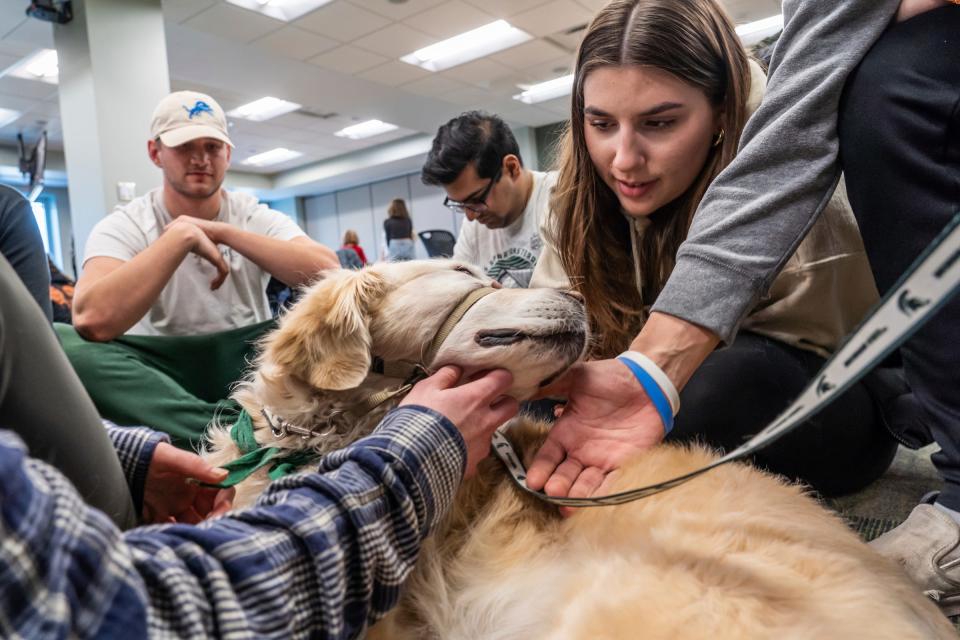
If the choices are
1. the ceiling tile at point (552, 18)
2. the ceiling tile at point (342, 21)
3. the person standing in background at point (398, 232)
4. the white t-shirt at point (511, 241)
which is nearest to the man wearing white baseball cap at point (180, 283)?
the white t-shirt at point (511, 241)

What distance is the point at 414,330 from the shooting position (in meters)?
1.34

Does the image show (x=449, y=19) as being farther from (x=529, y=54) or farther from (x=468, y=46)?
(x=529, y=54)

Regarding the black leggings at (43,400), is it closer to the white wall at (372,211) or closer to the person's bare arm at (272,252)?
the person's bare arm at (272,252)

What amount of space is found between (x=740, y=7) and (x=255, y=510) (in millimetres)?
8252

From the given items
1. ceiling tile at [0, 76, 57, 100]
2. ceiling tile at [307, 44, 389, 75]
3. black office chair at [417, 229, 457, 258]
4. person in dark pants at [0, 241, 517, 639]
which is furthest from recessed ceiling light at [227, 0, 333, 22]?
person in dark pants at [0, 241, 517, 639]

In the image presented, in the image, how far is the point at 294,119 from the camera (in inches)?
436

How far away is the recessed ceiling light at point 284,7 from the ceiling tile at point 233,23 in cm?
7

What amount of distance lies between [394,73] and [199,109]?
632 centimetres

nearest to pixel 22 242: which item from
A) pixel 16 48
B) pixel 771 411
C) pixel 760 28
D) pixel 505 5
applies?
pixel 771 411

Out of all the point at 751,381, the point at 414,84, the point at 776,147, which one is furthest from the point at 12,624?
the point at 414,84

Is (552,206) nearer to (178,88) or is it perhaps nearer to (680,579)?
(680,579)

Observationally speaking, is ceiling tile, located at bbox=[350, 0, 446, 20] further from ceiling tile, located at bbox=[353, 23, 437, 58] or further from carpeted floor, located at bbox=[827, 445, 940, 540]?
carpeted floor, located at bbox=[827, 445, 940, 540]

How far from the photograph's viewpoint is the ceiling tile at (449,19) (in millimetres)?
6691

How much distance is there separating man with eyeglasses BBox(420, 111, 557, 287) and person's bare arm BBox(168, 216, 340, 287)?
0.90m
